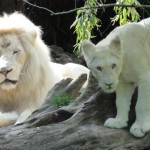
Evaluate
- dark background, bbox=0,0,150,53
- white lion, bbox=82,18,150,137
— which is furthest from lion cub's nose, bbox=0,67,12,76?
dark background, bbox=0,0,150,53

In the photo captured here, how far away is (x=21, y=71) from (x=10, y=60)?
31 cm

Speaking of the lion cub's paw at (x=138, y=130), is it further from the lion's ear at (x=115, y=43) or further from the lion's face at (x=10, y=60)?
the lion's face at (x=10, y=60)

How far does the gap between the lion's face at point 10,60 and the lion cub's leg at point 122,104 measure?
1544mm

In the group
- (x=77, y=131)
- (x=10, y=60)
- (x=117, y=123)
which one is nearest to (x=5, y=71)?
(x=10, y=60)

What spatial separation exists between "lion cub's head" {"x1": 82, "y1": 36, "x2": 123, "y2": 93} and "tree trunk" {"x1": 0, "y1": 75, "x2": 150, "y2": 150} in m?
0.40

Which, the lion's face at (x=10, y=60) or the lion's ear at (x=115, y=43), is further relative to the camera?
the lion's face at (x=10, y=60)

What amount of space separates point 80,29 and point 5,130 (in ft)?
6.47

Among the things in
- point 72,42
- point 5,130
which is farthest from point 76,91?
point 72,42

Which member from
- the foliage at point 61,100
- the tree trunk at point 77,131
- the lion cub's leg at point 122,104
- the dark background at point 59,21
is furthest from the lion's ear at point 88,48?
the dark background at point 59,21

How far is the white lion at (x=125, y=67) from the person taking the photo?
3.51 metres

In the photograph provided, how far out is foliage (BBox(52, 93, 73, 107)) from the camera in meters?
4.43

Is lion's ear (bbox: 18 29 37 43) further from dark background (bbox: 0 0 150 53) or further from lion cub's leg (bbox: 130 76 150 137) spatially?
dark background (bbox: 0 0 150 53)

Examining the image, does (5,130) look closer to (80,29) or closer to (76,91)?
(76,91)

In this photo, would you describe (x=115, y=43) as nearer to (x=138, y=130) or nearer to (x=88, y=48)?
(x=88, y=48)
